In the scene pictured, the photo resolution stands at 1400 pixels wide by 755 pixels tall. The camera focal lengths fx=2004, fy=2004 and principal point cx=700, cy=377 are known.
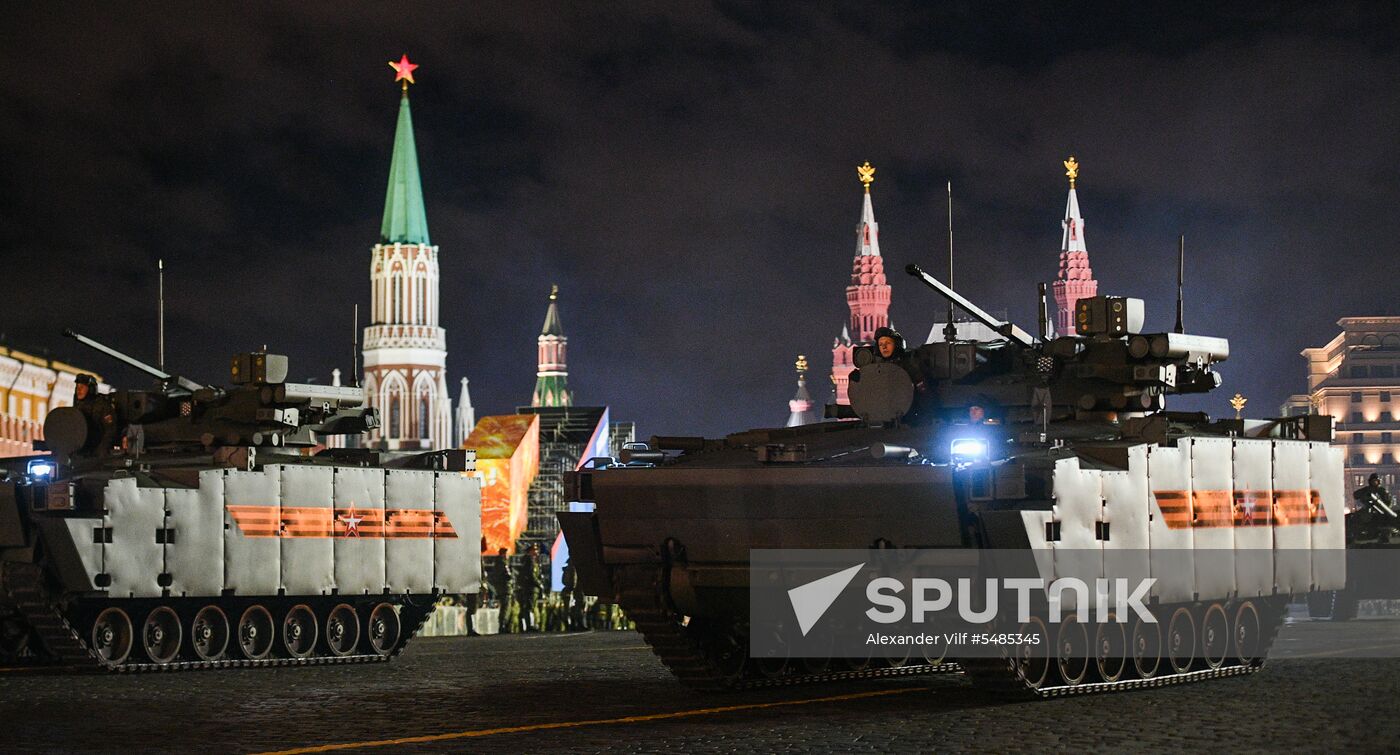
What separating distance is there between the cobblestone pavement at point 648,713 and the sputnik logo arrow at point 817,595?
0.77m

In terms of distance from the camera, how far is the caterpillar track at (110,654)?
22922mm

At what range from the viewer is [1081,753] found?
13922 mm

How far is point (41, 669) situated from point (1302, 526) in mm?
14862

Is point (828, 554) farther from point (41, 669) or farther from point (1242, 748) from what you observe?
point (41, 669)

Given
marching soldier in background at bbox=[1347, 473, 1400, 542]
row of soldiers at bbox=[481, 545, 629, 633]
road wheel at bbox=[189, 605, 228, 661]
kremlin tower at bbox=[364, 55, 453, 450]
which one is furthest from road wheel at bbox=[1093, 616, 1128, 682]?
kremlin tower at bbox=[364, 55, 453, 450]

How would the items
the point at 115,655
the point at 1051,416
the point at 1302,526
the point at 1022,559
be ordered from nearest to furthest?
the point at 1022,559
the point at 1051,416
the point at 1302,526
the point at 115,655

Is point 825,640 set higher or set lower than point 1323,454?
lower

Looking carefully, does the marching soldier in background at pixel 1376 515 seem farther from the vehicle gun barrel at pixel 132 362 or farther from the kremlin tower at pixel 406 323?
the kremlin tower at pixel 406 323

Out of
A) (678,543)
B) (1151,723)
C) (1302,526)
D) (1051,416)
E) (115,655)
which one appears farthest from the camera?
(115,655)

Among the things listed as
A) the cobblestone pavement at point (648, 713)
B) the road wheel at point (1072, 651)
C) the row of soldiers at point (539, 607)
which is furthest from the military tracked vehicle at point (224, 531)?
the row of soldiers at point (539, 607)

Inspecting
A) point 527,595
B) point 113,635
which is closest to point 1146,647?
point 113,635

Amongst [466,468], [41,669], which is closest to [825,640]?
[466,468]

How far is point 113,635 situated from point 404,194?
137 meters

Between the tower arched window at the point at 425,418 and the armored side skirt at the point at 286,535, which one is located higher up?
the tower arched window at the point at 425,418
